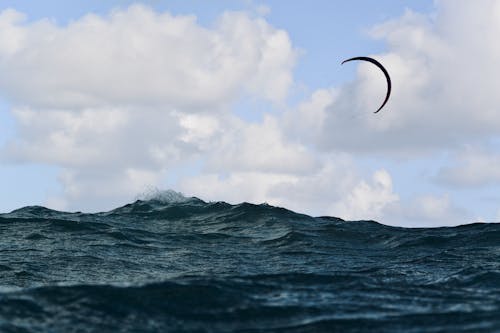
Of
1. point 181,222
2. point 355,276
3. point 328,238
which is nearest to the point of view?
point 355,276

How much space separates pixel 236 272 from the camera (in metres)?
19.2

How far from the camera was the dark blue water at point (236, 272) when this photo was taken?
11.7 metres

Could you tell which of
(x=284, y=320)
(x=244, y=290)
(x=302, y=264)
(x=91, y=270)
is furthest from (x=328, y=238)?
(x=284, y=320)

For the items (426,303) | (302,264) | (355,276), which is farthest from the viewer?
(302,264)

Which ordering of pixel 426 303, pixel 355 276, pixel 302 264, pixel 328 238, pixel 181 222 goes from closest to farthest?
pixel 426 303
pixel 355 276
pixel 302 264
pixel 328 238
pixel 181 222

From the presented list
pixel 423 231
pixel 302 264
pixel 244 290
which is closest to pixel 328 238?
pixel 423 231

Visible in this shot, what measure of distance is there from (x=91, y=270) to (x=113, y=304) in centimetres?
837

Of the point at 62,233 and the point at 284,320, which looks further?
the point at 62,233

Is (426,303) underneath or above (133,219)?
underneath

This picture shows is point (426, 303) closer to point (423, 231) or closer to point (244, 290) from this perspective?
point (244, 290)

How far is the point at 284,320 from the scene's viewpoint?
11.7 m

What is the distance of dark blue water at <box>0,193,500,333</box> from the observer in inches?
462

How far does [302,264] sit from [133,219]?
14383 millimetres

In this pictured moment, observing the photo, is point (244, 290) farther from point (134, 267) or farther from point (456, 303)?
point (134, 267)
